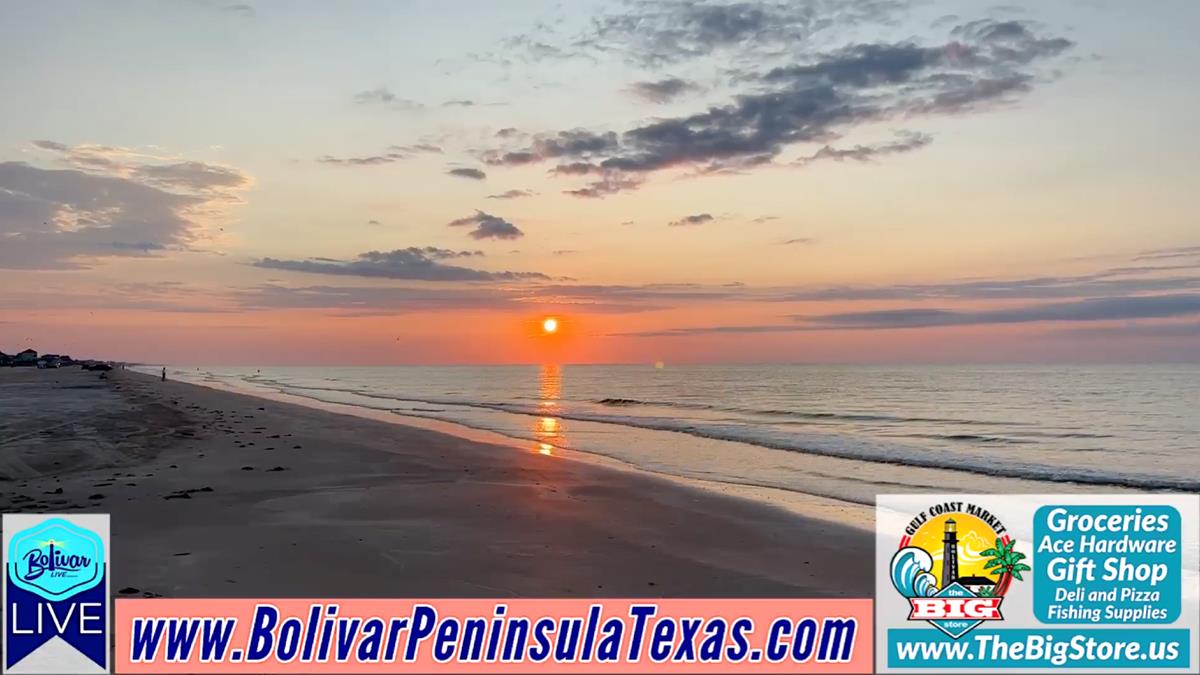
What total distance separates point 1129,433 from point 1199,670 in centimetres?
4068

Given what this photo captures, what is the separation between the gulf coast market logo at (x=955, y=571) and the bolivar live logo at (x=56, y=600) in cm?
921

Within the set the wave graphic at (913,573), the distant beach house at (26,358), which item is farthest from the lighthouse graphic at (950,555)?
the distant beach house at (26,358)

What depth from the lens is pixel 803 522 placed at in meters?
15.2

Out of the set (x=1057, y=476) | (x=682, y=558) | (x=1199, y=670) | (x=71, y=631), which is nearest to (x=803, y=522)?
(x=682, y=558)

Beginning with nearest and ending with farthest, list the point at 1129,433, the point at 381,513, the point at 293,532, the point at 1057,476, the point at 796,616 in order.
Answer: the point at 796,616
the point at 293,532
the point at 381,513
the point at 1057,476
the point at 1129,433

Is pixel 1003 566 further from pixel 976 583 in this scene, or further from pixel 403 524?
pixel 403 524

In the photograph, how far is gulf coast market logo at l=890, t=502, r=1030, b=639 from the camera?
8922mm

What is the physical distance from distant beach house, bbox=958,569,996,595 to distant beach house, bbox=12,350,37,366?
160m

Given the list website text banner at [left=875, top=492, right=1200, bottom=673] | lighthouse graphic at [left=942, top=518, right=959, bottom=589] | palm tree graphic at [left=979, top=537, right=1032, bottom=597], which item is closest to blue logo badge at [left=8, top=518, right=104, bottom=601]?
website text banner at [left=875, top=492, right=1200, bottom=673]

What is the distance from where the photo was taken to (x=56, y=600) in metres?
8.35

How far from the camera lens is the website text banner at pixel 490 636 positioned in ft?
24.9

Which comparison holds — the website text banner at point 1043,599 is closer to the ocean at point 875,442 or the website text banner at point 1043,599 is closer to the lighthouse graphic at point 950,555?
the lighthouse graphic at point 950,555

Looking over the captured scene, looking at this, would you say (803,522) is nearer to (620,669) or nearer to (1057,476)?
(620,669)

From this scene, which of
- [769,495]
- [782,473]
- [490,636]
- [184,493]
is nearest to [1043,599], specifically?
[490,636]
